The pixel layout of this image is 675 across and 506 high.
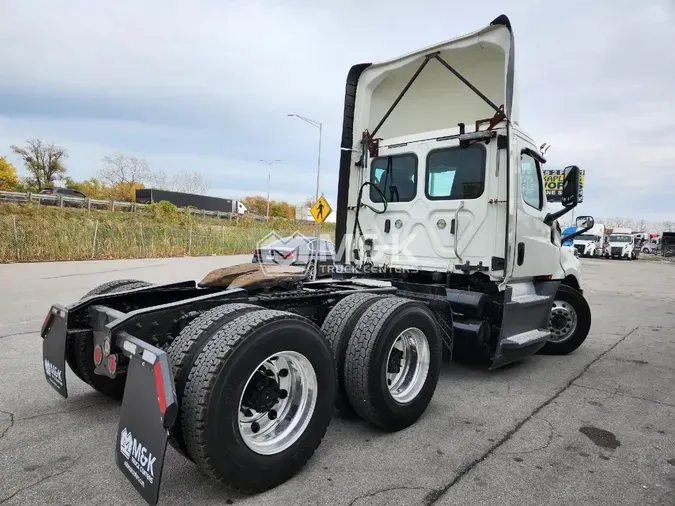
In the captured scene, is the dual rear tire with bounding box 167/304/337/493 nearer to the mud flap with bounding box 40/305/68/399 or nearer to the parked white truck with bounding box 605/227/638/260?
the mud flap with bounding box 40/305/68/399

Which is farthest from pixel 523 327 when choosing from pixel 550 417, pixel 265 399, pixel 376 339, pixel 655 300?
pixel 655 300

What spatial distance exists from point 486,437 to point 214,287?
257cm

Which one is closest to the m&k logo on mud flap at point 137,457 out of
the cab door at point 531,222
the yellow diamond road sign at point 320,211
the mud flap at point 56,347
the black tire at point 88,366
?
the black tire at point 88,366

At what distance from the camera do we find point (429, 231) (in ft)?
16.5

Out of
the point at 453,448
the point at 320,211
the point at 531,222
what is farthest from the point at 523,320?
the point at 320,211

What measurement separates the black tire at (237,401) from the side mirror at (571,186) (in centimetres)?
366

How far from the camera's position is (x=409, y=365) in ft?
12.2

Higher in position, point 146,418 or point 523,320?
point 523,320

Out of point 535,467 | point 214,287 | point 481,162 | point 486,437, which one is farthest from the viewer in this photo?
point 481,162

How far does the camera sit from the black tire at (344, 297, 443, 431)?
3133 mm

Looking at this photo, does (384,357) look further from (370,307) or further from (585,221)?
(585,221)

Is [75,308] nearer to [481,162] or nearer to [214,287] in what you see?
[214,287]

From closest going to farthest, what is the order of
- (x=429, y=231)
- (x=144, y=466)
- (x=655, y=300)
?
1. (x=144, y=466)
2. (x=429, y=231)
3. (x=655, y=300)

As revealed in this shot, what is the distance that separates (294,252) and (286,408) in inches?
319
